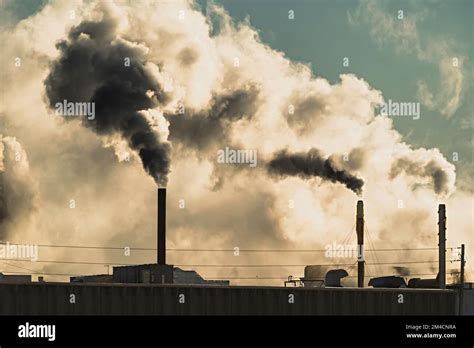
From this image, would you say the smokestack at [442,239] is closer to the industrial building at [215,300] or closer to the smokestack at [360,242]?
the industrial building at [215,300]

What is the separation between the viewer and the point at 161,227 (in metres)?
71.1

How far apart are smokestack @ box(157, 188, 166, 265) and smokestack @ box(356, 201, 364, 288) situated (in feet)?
47.6

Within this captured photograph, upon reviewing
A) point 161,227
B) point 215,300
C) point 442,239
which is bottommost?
point 215,300

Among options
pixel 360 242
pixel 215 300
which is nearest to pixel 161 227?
pixel 360 242

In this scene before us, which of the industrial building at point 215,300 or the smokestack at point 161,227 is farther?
the smokestack at point 161,227

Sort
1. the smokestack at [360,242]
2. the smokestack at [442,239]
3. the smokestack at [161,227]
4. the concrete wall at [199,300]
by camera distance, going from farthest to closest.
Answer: the smokestack at [360,242] → the smokestack at [161,227] → the smokestack at [442,239] → the concrete wall at [199,300]

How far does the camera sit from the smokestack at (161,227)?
70250 millimetres

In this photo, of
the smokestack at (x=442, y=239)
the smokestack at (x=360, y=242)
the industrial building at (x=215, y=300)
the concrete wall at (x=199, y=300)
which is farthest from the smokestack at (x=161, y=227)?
the smokestack at (x=442, y=239)

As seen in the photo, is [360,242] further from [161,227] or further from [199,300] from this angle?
[199,300]

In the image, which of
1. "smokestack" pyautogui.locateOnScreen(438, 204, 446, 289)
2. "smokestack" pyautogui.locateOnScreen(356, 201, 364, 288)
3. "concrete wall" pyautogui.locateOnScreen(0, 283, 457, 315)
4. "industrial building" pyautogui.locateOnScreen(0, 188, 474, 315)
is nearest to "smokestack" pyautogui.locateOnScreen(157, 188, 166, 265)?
"smokestack" pyautogui.locateOnScreen(356, 201, 364, 288)

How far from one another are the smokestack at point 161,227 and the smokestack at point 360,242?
14.5m

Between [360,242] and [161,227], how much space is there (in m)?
15.1
